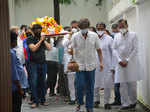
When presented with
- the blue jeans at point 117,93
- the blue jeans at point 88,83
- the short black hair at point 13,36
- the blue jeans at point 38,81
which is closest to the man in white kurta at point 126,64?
the blue jeans at point 117,93

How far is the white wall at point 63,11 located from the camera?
25.0m

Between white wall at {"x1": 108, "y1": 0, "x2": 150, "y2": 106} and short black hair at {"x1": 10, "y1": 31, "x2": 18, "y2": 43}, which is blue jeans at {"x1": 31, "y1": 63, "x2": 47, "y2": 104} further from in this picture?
short black hair at {"x1": 10, "y1": 31, "x2": 18, "y2": 43}

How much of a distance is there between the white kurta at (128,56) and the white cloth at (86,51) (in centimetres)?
96

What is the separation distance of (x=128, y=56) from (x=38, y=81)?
95.1 inches

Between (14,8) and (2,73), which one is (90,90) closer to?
(2,73)

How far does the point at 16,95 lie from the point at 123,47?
348cm

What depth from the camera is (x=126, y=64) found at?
7.71 meters

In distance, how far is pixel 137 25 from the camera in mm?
8484

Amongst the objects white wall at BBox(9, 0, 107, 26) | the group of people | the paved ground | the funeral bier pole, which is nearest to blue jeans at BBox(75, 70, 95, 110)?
the group of people

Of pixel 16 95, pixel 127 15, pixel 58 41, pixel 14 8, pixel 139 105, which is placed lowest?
pixel 139 105

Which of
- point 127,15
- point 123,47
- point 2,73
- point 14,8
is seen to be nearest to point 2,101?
point 2,73

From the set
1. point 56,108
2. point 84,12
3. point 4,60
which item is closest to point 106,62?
point 56,108

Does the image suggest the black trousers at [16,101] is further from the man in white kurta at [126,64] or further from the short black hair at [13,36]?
the man in white kurta at [126,64]

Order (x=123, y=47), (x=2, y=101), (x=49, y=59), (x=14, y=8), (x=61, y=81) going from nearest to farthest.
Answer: (x=2, y=101) → (x=123, y=47) → (x=49, y=59) → (x=61, y=81) → (x=14, y=8)
